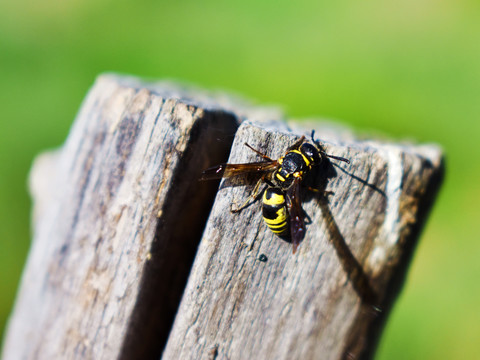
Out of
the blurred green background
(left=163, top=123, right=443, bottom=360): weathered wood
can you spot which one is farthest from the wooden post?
the blurred green background

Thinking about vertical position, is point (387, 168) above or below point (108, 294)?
above

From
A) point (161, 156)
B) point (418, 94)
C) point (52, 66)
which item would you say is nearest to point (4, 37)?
point (52, 66)

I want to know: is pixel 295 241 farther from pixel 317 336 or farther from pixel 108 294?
pixel 108 294

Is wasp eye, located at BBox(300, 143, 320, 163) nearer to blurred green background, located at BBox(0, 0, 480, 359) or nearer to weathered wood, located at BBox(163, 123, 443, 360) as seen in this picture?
weathered wood, located at BBox(163, 123, 443, 360)

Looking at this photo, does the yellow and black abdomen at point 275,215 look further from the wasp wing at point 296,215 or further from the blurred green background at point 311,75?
the blurred green background at point 311,75

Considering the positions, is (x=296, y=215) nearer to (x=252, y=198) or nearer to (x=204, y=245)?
(x=252, y=198)

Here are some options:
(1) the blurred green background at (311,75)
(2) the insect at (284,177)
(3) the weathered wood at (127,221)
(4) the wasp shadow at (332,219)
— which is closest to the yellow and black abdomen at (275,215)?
(2) the insect at (284,177)

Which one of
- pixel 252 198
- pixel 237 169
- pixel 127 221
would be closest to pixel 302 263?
pixel 252 198
